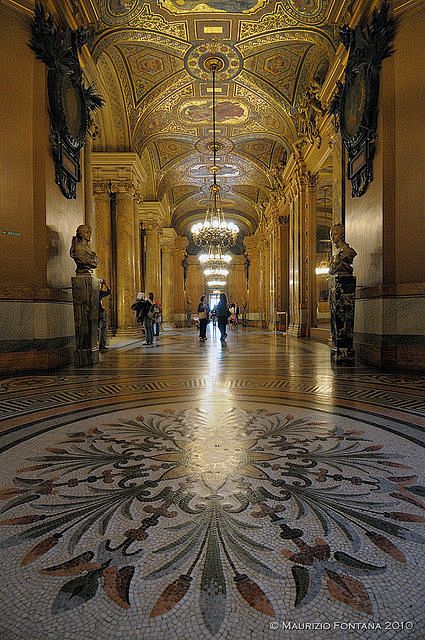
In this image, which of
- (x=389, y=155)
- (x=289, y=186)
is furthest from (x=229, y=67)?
(x=389, y=155)

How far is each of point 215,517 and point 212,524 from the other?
0.05 meters

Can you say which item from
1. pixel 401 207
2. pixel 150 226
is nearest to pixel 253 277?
pixel 150 226

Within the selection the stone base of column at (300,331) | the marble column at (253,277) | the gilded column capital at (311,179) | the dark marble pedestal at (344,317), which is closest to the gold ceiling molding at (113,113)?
the gilded column capital at (311,179)

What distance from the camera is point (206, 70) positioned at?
1009 centimetres

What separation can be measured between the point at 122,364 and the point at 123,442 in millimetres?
3644

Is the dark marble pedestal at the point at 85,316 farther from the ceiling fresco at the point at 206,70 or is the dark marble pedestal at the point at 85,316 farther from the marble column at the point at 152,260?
the marble column at the point at 152,260

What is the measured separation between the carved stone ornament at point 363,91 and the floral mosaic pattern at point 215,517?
4896mm

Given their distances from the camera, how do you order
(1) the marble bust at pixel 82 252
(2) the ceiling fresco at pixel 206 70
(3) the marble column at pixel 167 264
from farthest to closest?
(3) the marble column at pixel 167 264 < (2) the ceiling fresco at pixel 206 70 < (1) the marble bust at pixel 82 252

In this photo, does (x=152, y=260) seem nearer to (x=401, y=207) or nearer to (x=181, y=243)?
(x=181, y=243)

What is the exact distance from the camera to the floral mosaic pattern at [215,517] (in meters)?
1.01

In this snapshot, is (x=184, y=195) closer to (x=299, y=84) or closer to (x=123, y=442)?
(x=299, y=84)

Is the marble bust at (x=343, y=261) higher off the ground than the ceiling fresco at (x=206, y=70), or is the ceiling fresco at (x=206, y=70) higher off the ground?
the ceiling fresco at (x=206, y=70)

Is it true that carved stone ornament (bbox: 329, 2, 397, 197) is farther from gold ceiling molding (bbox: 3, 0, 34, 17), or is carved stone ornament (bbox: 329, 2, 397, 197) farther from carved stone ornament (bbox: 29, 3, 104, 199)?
gold ceiling molding (bbox: 3, 0, 34, 17)

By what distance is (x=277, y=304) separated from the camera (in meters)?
17.1
